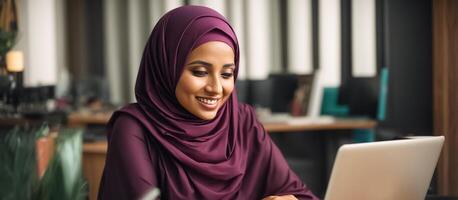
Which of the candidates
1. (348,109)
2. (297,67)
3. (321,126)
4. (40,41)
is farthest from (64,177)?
(40,41)

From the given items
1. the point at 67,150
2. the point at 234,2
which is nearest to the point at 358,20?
the point at 234,2

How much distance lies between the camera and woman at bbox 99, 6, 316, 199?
1.50m

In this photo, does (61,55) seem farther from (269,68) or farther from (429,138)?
(429,138)

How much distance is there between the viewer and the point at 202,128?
61.6 inches

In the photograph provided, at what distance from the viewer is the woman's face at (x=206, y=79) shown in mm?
1500

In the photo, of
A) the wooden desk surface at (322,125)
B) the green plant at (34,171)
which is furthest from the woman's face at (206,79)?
the wooden desk surface at (322,125)

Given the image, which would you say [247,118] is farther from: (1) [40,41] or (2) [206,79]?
(1) [40,41]

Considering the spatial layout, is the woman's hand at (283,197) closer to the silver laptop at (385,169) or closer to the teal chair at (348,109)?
the silver laptop at (385,169)

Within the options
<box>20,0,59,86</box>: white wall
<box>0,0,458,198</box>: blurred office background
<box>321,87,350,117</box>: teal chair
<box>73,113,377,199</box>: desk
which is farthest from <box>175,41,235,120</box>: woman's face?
<box>20,0,59,86</box>: white wall

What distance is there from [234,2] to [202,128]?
7206 millimetres

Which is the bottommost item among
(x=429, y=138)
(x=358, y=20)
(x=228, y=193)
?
(x=228, y=193)

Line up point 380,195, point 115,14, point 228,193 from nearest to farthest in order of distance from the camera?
point 380,195, point 228,193, point 115,14

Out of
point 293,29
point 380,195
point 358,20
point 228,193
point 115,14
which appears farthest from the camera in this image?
point 115,14

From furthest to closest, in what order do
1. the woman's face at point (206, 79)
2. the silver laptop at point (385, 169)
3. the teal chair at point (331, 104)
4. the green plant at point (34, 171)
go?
the teal chair at point (331, 104) → the woman's face at point (206, 79) → the silver laptop at point (385, 169) → the green plant at point (34, 171)
